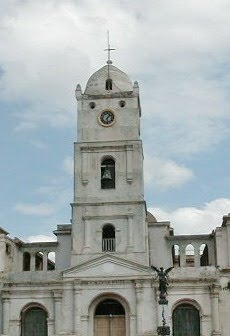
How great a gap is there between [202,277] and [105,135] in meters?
11.4

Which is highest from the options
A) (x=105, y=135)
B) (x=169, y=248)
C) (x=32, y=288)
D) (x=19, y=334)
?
(x=105, y=135)

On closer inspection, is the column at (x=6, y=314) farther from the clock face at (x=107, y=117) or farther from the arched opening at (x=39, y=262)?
the clock face at (x=107, y=117)

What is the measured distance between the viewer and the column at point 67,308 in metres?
42.1

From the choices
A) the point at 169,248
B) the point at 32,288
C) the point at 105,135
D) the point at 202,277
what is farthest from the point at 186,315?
the point at 105,135

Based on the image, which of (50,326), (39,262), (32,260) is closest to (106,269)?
(50,326)

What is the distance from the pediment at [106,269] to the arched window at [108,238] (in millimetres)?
982

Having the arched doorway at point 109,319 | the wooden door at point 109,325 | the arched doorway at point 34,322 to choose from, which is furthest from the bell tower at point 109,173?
the arched doorway at point 34,322

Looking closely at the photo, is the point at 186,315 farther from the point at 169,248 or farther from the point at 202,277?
the point at 169,248

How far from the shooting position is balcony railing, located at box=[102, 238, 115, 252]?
43719 mm

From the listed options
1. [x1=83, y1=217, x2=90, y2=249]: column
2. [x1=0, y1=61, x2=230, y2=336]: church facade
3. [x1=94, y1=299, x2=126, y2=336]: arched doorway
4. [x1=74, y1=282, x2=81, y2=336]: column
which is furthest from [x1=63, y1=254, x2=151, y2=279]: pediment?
[x1=94, y1=299, x2=126, y2=336]: arched doorway

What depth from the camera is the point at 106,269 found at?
1684 inches

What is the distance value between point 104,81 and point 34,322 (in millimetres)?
16911

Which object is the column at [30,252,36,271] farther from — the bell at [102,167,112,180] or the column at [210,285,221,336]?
the column at [210,285,221,336]

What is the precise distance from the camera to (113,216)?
44125 mm
